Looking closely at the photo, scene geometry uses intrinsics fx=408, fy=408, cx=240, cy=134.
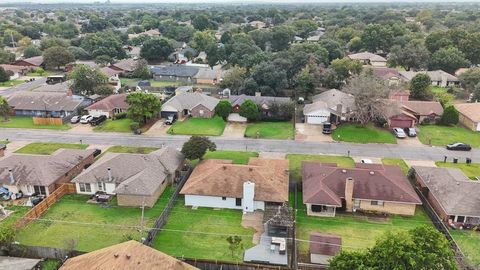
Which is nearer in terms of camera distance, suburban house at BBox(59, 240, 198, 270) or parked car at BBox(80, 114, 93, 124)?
suburban house at BBox(59, 240, 198, 270)

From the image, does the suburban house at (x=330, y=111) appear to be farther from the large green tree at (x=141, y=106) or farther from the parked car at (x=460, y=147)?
the large green tree at (x=141, y=106)

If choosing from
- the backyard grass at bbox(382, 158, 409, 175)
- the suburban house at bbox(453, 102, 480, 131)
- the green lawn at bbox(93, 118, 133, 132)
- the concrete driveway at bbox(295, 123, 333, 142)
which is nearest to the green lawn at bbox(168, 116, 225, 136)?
the green lawn at bbox(93, 118, 133, 132)

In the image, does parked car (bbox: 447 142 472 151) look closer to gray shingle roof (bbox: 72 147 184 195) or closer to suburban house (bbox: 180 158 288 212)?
suburban house (bbox: 180 158 288 212)

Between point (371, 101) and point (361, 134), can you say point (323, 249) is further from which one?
point (371, 101)

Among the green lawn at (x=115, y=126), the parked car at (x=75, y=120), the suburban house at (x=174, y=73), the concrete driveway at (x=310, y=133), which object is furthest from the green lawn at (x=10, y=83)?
the concrete driveway at (x=310, y=133)

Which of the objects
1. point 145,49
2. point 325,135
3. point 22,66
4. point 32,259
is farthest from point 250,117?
point 22,66
